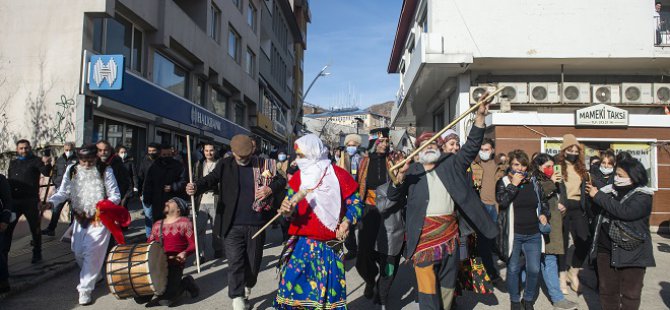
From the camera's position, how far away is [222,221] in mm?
4891

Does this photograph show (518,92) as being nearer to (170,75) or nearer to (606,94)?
(606,94)

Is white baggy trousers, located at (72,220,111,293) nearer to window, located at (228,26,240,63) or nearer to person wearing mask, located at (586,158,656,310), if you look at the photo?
person wearing mask, located at (586,158,656,310)

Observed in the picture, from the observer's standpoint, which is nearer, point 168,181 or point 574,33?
point 168,181

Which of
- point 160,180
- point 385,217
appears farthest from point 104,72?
point 385,217

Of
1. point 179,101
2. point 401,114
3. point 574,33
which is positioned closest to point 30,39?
point 179,101

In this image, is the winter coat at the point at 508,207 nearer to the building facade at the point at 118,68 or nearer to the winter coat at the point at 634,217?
the winter coat at the point at 634,217

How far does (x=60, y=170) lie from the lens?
936 centimetres

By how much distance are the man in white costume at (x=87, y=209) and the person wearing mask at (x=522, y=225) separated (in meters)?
4.52

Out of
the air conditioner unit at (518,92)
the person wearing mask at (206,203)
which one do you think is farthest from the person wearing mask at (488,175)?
the air conditioner unit at (518,92)

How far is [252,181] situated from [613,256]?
3553 millimetres

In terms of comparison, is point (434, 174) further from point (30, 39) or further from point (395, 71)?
point (395, 71)

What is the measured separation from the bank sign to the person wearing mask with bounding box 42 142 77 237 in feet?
43.7

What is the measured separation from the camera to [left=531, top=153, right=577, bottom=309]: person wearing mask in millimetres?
5023

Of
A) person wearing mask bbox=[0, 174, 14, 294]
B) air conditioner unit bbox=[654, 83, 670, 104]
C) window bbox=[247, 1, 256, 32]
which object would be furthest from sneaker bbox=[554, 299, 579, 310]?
window bbox=[247, 1, 256, 32]
